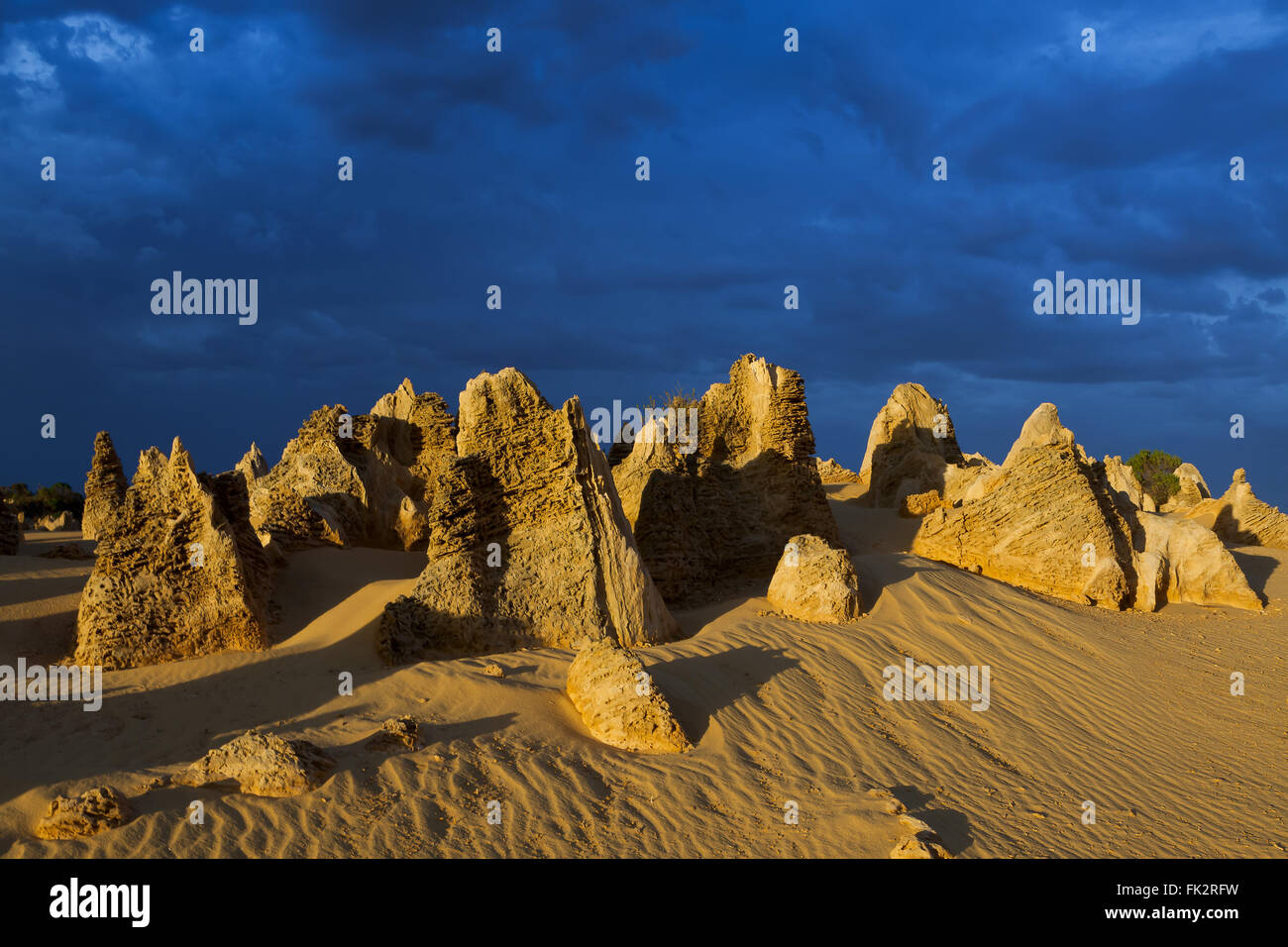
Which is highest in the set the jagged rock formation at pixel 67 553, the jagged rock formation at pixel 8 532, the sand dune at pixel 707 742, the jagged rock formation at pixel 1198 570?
the jagged rock formation at pixel 8 532

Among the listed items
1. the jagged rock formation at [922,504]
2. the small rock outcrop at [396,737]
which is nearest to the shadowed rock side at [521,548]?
the small rock outcrop at [396,737]

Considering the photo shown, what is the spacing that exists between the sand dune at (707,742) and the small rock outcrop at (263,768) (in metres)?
0.11

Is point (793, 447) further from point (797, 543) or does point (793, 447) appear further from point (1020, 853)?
point (1020, 853)

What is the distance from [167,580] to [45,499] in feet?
96.5

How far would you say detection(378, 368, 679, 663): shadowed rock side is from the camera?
9258mm

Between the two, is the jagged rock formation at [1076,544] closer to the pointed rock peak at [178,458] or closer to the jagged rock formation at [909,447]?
the jagged rock formation at [909,447]

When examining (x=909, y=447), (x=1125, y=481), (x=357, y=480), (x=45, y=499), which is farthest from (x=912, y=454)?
(x=45, y=499)

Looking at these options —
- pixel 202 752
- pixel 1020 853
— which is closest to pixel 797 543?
pixel 1020 853

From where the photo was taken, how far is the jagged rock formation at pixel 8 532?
13.4 metres

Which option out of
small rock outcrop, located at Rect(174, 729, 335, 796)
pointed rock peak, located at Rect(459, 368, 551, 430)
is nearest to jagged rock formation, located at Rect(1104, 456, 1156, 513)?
pointed rock peak, located at Rect(459, 368, 551, 430)

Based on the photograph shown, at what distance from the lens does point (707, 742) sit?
293 inches

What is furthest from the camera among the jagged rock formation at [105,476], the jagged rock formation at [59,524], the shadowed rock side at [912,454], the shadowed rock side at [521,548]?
the jagged rock formation at [59,524]

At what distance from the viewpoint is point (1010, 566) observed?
14.0 m

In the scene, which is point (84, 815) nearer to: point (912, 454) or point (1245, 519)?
point (912, 454)
